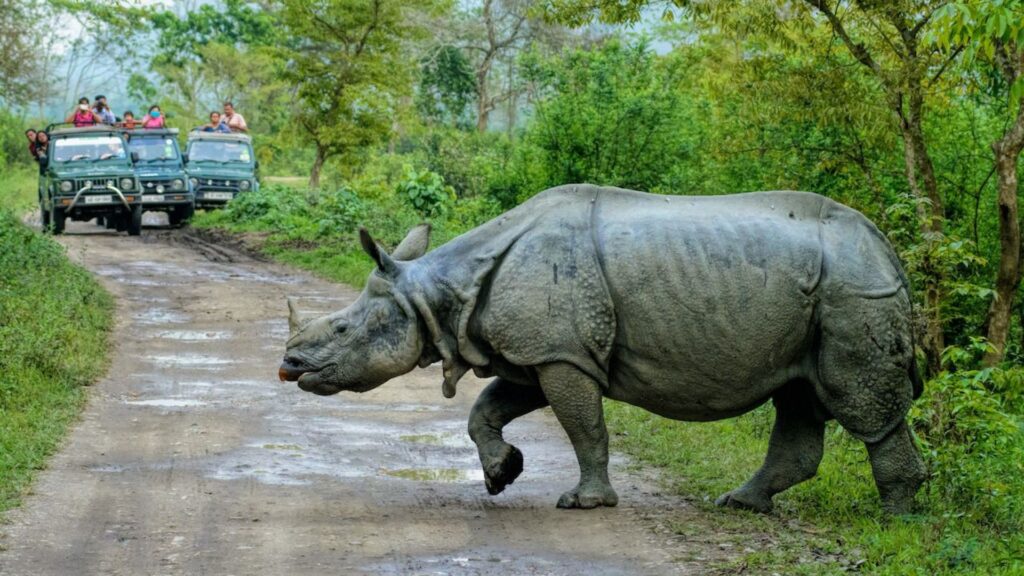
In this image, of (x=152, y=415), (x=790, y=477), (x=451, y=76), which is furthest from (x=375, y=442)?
(x=451, y=76)

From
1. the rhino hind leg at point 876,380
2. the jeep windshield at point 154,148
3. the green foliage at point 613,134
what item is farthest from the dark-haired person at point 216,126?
the rhino hind leg at point 876,380

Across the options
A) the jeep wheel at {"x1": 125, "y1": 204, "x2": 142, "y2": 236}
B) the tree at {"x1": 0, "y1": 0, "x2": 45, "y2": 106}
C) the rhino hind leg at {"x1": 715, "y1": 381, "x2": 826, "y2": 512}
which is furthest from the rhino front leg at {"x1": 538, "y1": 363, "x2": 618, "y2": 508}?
the tree at {"x1": 0, "y1": 0, "x2": 45, "y2": 106}

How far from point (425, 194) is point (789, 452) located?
1710 cm

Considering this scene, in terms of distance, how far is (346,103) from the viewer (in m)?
33.9

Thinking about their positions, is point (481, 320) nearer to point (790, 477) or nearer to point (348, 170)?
point (790, 477)

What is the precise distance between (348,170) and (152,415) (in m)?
24.8

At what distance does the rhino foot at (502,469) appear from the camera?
763cm

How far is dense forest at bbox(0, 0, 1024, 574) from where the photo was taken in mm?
8242

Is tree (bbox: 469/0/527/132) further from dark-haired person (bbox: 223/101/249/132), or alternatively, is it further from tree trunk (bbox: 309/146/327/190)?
dark-haired person (bbox: 223/101/249/132)

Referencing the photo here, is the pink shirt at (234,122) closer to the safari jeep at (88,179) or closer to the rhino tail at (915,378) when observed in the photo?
the safari jeep at (88,179)

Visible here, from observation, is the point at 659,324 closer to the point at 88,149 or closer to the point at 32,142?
the point at 88,149

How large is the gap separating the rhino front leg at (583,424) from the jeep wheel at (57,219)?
20.4 metres

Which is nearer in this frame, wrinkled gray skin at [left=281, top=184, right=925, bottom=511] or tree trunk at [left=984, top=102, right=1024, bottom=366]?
wrinkled gray skin at [left=281, top=184, right=925, bottom=511]

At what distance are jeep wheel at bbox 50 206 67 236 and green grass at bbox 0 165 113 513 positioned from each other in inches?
300
